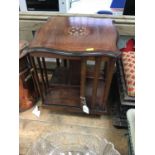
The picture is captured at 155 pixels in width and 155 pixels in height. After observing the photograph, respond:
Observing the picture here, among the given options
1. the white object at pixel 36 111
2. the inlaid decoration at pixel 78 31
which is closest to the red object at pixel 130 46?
the inlaid decoration at pixel 78 31

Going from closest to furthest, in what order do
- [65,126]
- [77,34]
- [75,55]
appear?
[75,55] < [77,34] < [65,126]

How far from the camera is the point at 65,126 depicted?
4.05ft

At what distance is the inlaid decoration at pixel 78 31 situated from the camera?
1013 mm

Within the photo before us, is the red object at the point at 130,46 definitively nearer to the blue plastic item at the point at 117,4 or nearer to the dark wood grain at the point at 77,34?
the dark wood grain at the point at 77,34

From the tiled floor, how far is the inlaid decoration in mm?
556

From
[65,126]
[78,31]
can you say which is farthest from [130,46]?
[65,126]

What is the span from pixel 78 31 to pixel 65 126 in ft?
1.96

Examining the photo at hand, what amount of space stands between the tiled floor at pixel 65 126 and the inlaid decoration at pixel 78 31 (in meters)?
0.56

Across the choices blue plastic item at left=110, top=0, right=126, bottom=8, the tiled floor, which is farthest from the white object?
blue plastic item at left=110, top=0, right=126, bottom=8

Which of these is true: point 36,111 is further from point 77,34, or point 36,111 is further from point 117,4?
point 117,4
